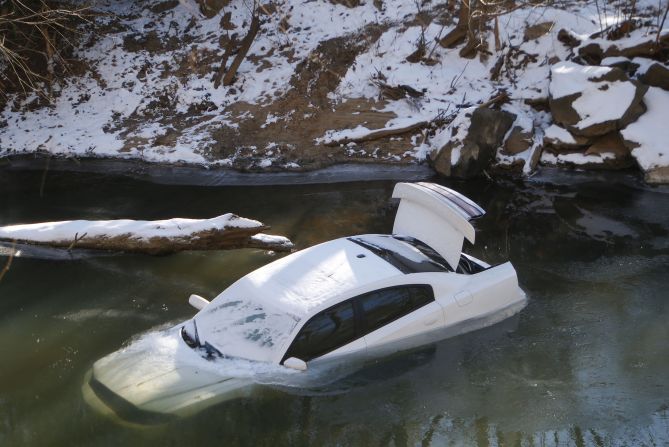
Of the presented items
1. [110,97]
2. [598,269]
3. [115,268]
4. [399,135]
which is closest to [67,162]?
[110,97]

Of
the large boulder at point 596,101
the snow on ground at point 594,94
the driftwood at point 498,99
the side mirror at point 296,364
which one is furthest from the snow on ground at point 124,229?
the snow on ground at point 594,94

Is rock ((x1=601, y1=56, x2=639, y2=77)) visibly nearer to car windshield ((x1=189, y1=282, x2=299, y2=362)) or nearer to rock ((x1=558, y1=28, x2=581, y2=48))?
rock ((x1=558, y1=28, x2=581, y2=48))

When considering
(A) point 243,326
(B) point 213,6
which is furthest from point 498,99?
(A) point 243,326

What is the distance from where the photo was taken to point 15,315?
8859mm

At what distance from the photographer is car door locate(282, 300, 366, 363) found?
6480 millimetres

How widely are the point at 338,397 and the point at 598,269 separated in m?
4.83

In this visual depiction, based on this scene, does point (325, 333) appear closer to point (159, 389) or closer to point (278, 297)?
point (278, 297)

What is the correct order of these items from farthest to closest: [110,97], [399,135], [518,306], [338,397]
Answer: [110,97]
[399,135]
[518,306]
[338,397]

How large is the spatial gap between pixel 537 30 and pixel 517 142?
4419 mm

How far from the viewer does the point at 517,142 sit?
45.0ft

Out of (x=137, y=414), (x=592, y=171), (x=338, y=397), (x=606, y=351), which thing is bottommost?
(x=592, y=171)

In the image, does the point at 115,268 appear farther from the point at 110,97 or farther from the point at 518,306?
the point at 110,97

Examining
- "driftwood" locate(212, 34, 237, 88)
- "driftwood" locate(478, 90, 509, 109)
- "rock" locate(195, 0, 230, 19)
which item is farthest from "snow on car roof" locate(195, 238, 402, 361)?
"rock" locate(195, 0, 230, 19)

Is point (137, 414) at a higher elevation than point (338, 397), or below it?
higher
